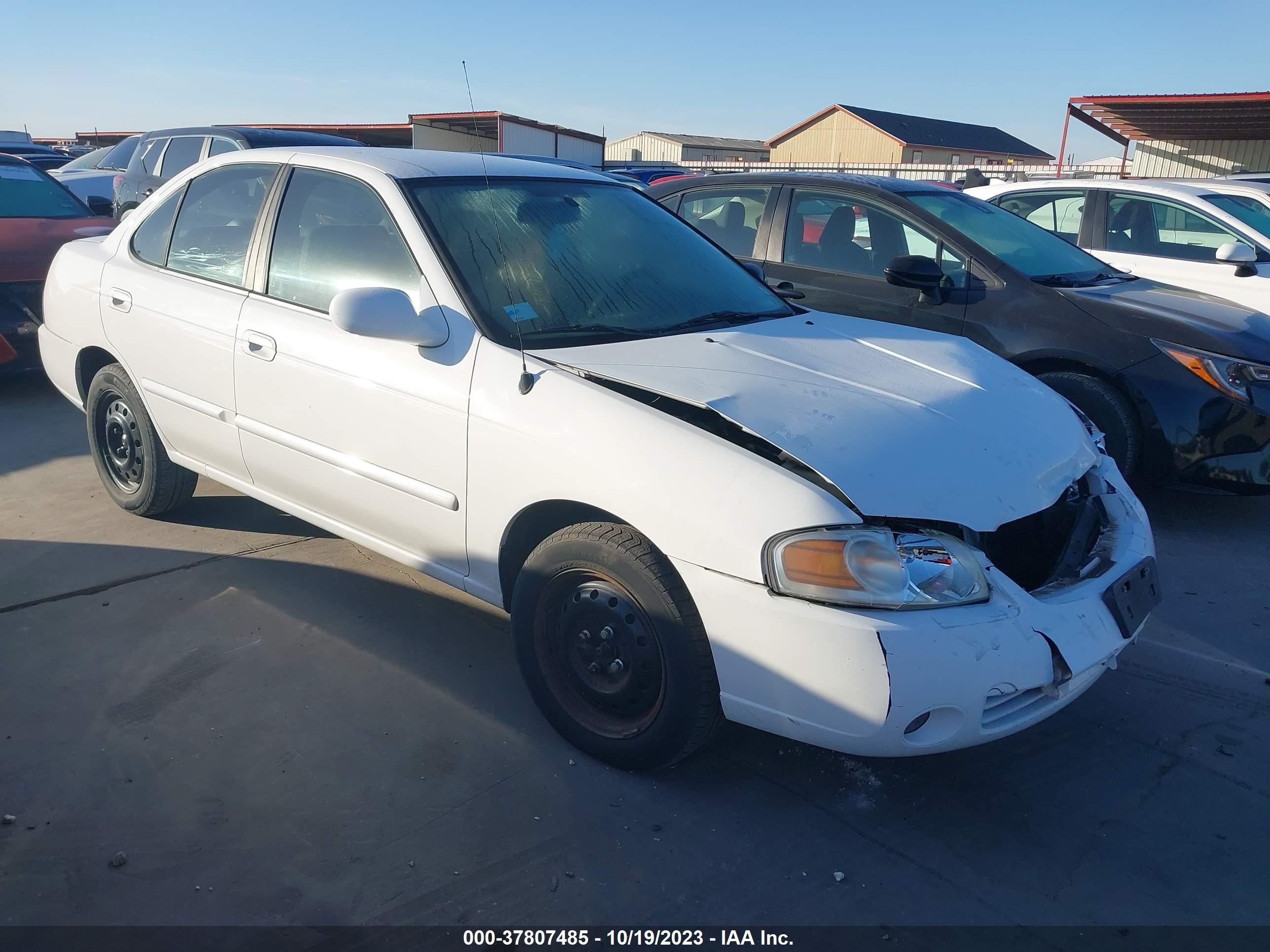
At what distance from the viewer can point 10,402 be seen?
673 centimetres

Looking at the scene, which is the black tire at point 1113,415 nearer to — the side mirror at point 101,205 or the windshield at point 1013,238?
the windshield at point 1013,238

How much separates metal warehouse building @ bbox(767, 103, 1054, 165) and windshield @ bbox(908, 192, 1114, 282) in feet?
133

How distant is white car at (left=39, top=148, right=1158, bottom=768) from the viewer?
93.0 inches

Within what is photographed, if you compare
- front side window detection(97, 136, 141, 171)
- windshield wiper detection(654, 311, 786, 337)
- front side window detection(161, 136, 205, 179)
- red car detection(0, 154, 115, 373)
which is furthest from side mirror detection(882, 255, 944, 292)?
front side window detection(97, 136, 141, 171)

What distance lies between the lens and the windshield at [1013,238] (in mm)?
5449

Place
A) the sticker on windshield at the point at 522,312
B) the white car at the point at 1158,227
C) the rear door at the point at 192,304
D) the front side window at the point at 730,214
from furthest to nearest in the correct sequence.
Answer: the white car at the point at 1158,227, the front side window at the point at 730,214, the rear door at the point at 192,304, the sticker on windshield at the point at 522,312

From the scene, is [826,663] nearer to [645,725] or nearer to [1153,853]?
[645,725]

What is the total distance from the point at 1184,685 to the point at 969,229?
9.93ft

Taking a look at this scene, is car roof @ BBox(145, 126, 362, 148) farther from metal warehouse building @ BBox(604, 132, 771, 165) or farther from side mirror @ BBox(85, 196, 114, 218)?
metal warehouse building @ BBox(604, 132, 771, 165)

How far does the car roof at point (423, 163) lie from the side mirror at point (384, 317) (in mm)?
662

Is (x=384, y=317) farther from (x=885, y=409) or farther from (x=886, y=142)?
(x=886, y=142)

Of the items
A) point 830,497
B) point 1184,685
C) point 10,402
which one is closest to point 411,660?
point 830,497

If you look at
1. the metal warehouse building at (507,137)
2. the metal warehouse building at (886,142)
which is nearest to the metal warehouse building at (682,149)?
the metal warehouse building at (886,142)

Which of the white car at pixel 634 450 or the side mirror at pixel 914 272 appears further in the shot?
the side mirror at pixel 914 272
